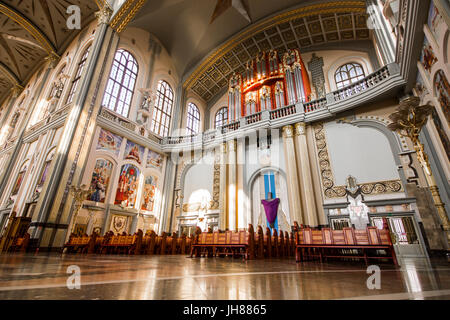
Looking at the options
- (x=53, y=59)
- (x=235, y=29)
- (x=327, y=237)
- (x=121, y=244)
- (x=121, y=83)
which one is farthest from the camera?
(x=53, y=59)

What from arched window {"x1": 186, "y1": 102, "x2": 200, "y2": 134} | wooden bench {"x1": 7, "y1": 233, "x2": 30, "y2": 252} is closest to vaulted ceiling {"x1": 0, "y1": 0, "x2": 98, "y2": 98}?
arched window {"x1": 186, "y1": 102, "x2": 200, "y2": 134}

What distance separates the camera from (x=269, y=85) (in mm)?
12789

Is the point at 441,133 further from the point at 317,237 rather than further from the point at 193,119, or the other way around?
the point at 193,119

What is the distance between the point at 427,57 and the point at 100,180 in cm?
1240

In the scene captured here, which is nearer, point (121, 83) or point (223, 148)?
point (223, 148)

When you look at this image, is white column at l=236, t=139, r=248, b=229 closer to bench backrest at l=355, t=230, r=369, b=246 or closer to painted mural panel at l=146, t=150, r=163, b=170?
painted mural panel at l=146, t=150, r=163, b=170

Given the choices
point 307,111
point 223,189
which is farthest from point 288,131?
point 223,189

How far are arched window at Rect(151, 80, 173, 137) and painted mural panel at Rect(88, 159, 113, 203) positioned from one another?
14.2 feet

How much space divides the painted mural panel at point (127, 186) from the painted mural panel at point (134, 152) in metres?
0.49

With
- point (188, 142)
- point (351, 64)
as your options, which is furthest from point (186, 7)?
point (351, 64)

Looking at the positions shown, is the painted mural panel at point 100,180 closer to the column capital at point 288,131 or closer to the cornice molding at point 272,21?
the column capital at point 288,131

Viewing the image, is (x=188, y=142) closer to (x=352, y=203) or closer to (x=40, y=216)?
(x=40, y=216)

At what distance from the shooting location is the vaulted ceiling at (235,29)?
478 inches
